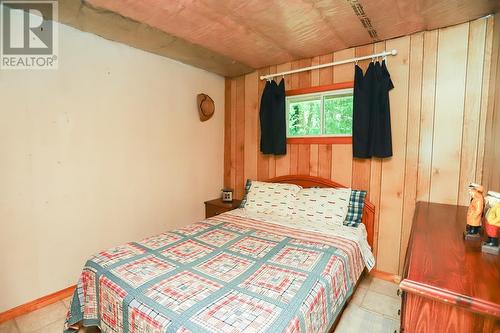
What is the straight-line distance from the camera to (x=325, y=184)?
104 inches

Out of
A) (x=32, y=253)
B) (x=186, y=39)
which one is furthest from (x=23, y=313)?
(x=186, y=39)

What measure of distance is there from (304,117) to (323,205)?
40.9 inches

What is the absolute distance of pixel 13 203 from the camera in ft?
5.94

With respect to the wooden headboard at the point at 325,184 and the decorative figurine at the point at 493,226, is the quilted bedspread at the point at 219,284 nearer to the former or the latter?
the wooden headboard at the point at 325,184

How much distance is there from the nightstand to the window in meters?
1.09

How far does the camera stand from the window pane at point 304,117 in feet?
8.93

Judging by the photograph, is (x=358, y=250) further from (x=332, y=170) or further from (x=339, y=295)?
(x=332, y=170)

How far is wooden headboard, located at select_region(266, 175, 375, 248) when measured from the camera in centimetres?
241

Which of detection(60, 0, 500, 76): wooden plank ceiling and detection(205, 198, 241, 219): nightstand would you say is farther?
detection(205, 198, 241, 219): nightstand

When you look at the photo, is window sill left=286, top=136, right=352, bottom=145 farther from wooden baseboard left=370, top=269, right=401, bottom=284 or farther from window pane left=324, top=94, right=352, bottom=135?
wooden baseboard left=370, top=269, right=401, bottom=284

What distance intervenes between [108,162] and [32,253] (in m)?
0.88

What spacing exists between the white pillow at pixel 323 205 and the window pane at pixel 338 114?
637 millimetres

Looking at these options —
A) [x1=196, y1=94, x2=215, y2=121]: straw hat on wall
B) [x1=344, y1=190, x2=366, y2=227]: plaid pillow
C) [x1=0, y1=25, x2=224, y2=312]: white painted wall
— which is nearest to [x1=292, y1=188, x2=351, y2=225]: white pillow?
[x1=344, y1=190, x2=366, y2=227]: plaid pillow

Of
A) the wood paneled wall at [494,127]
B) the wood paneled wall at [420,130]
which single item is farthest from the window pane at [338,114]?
the wood paneled wall at [494,127]
